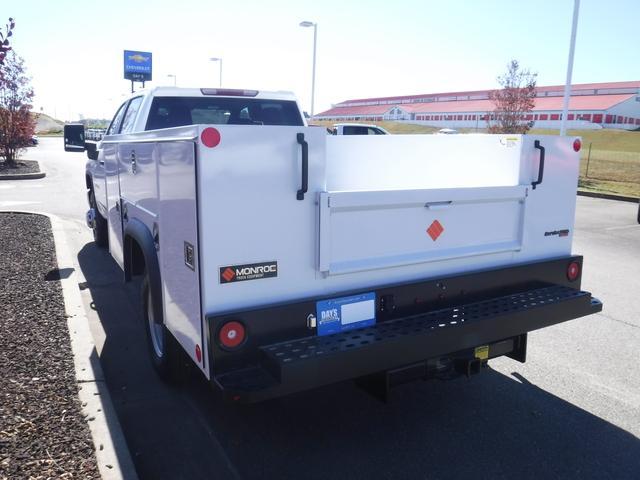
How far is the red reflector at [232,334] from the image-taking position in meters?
2.89

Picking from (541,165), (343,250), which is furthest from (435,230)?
(541,165)

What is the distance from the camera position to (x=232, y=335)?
9.57ft

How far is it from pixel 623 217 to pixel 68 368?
12.9m

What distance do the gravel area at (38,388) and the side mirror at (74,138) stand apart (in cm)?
178

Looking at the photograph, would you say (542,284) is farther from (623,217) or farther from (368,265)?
(623,217)

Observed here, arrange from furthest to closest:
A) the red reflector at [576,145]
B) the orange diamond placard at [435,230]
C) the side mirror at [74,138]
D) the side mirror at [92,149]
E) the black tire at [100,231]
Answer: the black tire at [100,231] → the side mirror at [74,138] → the side mirror at [92,149] → the red reflector at [576,145] → the orange diamond placard at [435,230]

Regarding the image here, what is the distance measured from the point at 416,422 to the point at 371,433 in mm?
350

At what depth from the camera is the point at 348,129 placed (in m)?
16.3

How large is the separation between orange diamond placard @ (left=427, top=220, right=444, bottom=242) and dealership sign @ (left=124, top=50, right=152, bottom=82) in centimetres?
4677

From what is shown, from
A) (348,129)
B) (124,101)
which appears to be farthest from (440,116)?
(124,101)

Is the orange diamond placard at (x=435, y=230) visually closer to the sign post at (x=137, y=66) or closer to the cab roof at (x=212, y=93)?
the cab roof at (x=212, y=93)

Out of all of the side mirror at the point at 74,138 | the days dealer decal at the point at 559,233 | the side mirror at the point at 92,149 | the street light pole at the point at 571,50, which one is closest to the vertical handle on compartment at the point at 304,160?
the days dealer decal at the point at 559,233

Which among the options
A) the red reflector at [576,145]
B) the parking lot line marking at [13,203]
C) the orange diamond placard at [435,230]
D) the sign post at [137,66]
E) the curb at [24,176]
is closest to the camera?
the orange diamond placard at [435,230]

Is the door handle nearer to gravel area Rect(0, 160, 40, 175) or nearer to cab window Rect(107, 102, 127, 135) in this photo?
cab window Rect(107, 102, 127, 135)
